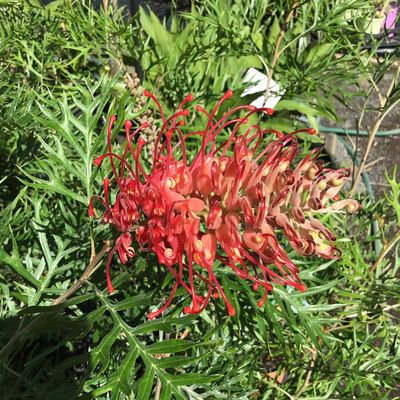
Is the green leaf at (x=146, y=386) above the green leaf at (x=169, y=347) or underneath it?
above

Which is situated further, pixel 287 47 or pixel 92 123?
pixel 287 47

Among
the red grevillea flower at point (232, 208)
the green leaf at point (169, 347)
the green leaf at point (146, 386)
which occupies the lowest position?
the green leaf at point (169, 347)

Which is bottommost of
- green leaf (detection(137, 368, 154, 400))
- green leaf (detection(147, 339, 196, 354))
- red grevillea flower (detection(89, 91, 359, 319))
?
green leaf (detection(147, 339, 196, 354))

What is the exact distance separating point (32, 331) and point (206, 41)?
118cm

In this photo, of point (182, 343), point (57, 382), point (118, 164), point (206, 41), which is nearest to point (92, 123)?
point (118, 164)

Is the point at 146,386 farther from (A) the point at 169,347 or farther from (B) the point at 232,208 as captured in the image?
(B) the point at 232,208

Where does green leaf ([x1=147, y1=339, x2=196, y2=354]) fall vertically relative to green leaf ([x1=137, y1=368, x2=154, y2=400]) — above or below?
below

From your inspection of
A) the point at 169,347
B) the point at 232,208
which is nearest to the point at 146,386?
the point at 169,347

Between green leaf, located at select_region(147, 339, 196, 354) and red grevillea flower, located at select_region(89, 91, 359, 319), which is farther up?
red grevillea flower, located at select_region(89, 91, 359, 319)

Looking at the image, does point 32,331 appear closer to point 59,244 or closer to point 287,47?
point 59,244

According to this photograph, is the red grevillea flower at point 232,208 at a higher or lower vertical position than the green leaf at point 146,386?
higher

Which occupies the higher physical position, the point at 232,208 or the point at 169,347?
the point at 232,208

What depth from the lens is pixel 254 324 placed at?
93 centimetres

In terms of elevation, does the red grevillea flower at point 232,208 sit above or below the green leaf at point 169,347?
above
